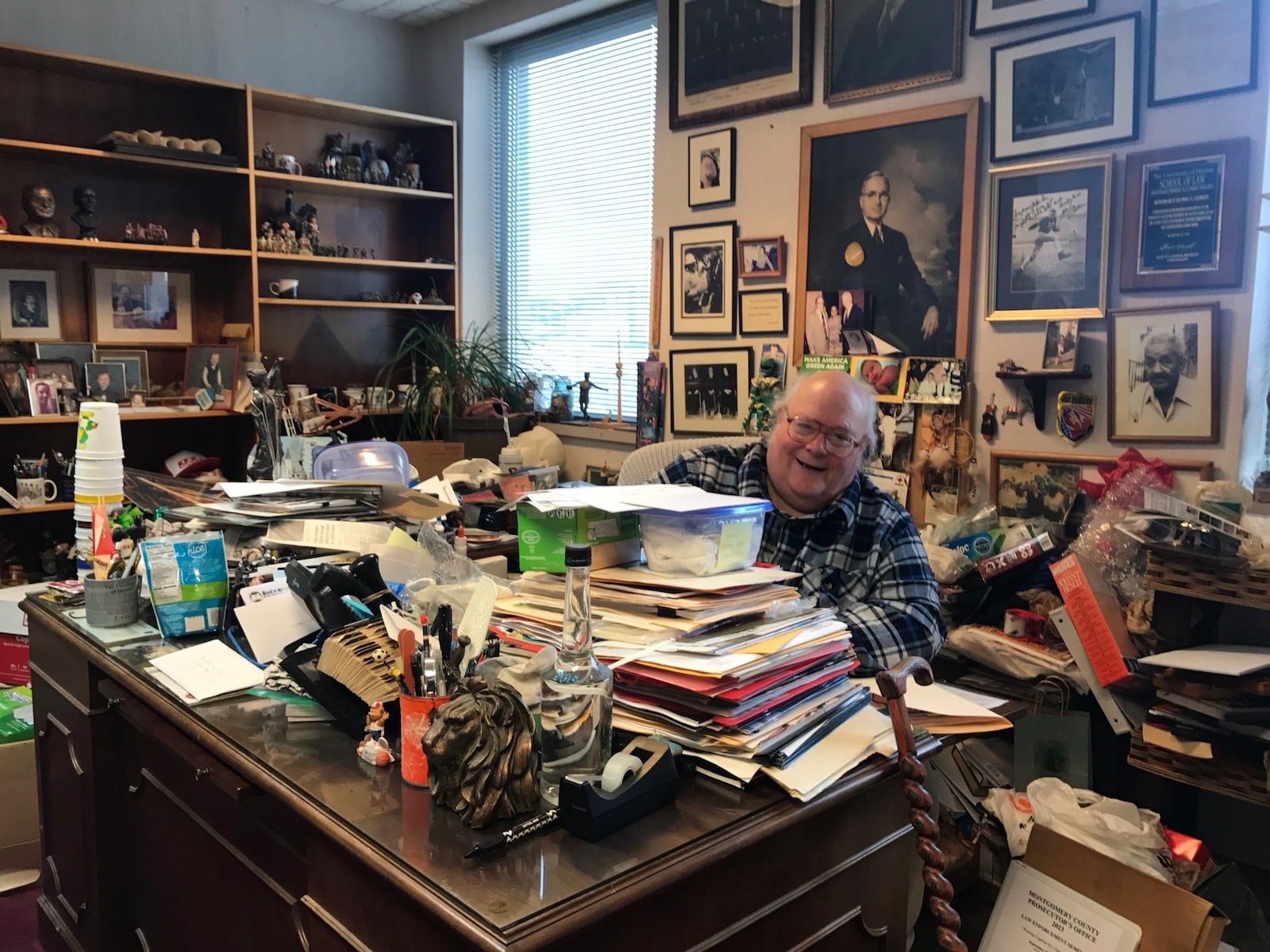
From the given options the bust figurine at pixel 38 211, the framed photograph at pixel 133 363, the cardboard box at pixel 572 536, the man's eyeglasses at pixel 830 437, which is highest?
the bust figurine at pixel 38 211

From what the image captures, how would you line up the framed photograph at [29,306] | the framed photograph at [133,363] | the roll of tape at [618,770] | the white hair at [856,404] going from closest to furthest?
the roll of tape at [618,770], the white hair at [856,404], the framed photograph at [29,306], the framed photograph at [133,363]

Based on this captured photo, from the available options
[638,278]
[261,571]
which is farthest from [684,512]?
[638,278]

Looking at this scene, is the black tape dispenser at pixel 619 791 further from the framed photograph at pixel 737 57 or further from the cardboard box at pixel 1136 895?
the framed photograph at pixel 737 57

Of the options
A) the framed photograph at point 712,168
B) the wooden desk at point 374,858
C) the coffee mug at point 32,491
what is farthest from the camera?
the coffee mug at point 32,491

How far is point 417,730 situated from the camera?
41.2 inches

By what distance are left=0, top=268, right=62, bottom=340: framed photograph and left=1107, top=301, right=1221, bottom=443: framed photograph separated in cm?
363

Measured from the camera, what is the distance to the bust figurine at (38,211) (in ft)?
11.3

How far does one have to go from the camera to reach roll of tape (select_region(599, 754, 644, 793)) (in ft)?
→ 3.22

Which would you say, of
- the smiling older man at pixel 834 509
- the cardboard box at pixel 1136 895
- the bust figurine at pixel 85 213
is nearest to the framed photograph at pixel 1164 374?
the smiling older man at pixel 834 509

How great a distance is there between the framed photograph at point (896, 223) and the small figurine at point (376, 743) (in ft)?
6.67

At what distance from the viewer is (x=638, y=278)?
412cm

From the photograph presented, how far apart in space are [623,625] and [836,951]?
1.53 ft

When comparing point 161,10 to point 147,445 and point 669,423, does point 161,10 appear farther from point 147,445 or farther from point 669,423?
point 669,423

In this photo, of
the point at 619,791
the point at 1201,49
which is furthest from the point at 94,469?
the point at 1201,49
